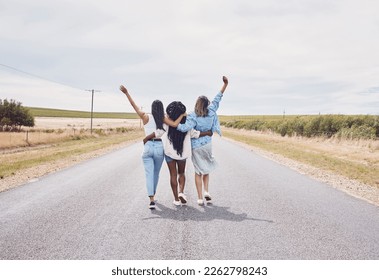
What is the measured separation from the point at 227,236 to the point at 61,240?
2256mm

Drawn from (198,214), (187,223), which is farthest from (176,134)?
(187,223)

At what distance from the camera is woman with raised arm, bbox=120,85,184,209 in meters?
6.43

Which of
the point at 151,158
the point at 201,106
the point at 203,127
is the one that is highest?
the point at 201,106

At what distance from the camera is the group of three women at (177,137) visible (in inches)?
256

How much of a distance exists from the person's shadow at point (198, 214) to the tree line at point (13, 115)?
161ft

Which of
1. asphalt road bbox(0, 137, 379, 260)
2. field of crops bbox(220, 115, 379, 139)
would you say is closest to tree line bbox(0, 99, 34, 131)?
field of crops bbox(220, 115, 379, 139)

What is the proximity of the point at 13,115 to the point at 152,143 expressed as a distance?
51368 millimetres

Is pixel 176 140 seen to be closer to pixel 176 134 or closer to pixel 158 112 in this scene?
pixel 176 134

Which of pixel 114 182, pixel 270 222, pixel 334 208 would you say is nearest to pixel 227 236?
pixel 270 222

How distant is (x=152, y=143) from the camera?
6.63m

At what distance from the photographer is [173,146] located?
6.74 metres

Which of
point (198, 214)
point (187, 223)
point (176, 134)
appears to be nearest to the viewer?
point (187, 223)

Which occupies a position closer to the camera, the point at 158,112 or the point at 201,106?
the point at 158,112
